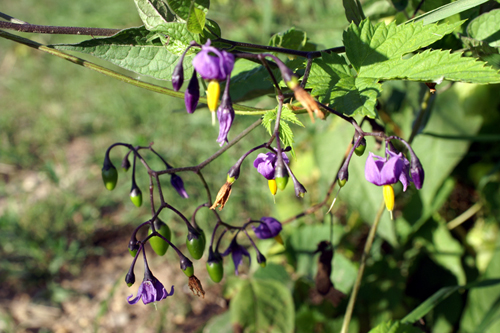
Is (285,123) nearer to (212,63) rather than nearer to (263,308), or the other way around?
(212,63)

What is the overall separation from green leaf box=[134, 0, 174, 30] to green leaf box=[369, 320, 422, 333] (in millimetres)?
1100

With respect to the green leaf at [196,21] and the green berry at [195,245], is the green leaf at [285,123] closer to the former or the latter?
the green leaf at [196,21]

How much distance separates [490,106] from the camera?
1793 mm

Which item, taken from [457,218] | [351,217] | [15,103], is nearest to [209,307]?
[351,217]

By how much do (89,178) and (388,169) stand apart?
10.1ft

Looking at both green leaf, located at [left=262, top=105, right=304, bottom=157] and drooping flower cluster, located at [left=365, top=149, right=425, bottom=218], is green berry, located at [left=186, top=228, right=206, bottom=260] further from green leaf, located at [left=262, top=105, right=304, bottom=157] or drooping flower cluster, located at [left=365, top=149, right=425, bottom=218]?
drooping flower cluster, located at [left=365, top=149, right=425, bottom=218]

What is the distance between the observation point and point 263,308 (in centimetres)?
169

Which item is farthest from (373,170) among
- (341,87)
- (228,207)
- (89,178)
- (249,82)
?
(89,178)

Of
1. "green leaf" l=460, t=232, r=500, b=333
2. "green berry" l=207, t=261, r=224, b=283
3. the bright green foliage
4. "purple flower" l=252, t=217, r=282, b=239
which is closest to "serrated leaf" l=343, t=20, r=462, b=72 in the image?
the bright green foliage

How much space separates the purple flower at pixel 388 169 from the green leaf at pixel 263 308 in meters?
0.97

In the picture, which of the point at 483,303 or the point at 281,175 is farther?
the point at 483,303

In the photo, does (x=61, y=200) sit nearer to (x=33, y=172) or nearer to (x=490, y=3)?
(x=33, y=172)

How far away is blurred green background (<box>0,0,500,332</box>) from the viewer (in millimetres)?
1870

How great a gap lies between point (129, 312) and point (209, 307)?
51cm
